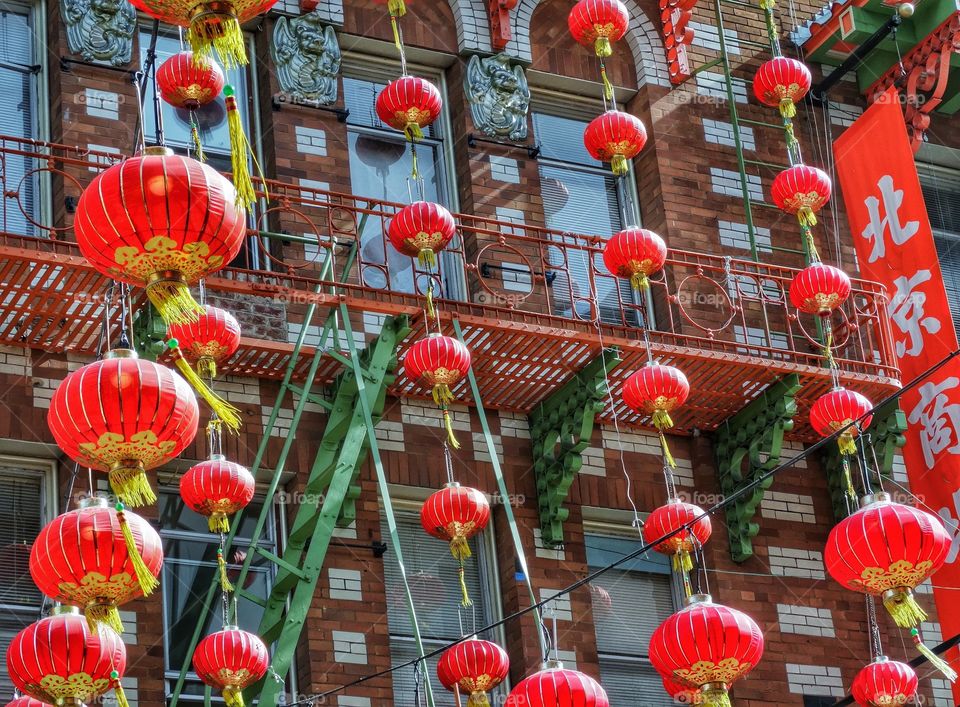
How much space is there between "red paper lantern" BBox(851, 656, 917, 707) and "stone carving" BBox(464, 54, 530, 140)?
21.3ft

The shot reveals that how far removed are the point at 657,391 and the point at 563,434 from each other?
1549 mm

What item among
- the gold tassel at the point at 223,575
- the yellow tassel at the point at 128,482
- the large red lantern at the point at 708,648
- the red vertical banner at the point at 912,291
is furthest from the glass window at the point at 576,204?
the yellow tassel at the point at 128,482

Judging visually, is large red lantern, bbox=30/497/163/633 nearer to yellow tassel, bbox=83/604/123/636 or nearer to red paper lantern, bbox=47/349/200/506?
yellow tassel, bbox=83/604/123/636

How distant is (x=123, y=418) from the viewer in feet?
37.3

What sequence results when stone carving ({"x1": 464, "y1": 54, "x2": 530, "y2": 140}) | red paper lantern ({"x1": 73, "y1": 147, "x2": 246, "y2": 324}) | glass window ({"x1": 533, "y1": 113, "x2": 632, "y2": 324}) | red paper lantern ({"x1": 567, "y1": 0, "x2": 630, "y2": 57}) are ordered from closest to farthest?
red paper lantern ({"x1": 73, "y1": 147, "x2": 246, "y2": 324}), red paper lantern ({"x1": 567, "y1": 0, "x2": 630, "y2": 57}), glass window ({"x1": 533, "y1": 113, "x2": 632, "y2": 324}), stone carving ({"x1": 464, "y1": 54, "x2": 530, "y2": 140})

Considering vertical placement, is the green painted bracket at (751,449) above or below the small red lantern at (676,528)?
above

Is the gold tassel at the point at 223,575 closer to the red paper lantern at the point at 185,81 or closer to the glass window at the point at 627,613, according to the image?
the red paper lantern at the point at 185,81

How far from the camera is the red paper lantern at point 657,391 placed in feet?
52.1

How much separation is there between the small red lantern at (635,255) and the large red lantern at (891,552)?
2.99 meters

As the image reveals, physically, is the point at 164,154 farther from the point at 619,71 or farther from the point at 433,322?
the point at 619,71

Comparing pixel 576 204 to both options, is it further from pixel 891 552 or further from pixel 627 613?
pixel 891 552

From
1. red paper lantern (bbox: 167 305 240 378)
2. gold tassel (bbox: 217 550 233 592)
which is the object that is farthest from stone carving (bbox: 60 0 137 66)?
gold tassel (bbox: 217 550 233 592)

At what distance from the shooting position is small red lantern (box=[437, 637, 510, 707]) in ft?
47.3

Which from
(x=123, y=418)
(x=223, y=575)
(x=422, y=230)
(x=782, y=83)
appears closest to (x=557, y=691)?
(x=223, y=575)
